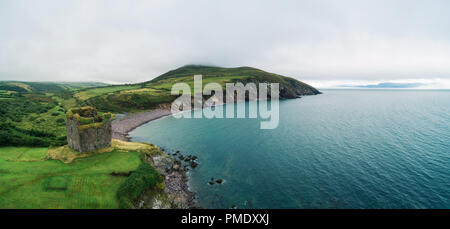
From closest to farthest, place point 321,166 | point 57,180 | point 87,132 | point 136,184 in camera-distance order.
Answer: point 57,180 < point 136,184 < point 87,132 < point 321,166

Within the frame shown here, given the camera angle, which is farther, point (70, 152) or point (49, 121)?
point (49, 121)

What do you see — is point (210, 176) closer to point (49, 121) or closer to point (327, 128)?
point (327, 128)

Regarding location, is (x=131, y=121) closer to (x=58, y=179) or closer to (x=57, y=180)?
(x=58, y=179)

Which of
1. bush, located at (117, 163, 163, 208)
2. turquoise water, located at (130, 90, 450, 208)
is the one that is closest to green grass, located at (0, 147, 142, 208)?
bush, located at (117, 163, 163, 208)

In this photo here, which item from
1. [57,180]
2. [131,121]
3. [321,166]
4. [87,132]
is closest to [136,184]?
[57,180]

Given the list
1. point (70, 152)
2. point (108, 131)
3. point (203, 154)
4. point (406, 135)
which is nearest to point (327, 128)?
point (406, 135)
